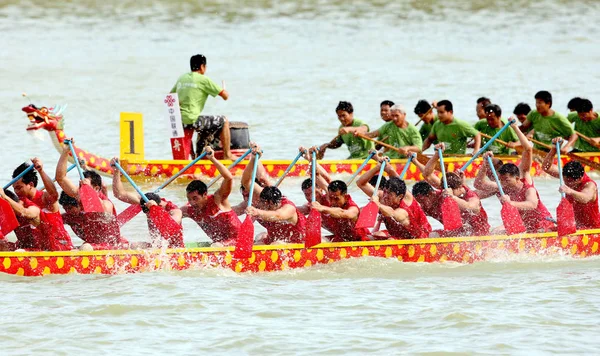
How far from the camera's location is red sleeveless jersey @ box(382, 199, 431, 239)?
10.0 meters

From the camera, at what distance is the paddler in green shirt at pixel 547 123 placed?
1437cm

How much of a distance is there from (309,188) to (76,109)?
11583 millimetres

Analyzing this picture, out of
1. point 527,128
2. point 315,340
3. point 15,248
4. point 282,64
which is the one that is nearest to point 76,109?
point 282,64

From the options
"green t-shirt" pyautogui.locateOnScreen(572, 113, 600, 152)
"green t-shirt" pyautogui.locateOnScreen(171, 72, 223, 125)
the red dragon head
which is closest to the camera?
the red dragon head

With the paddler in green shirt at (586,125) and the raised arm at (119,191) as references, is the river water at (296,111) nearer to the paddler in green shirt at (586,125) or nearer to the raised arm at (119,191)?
the paddler in green shirt at (586,125)

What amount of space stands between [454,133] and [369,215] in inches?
194

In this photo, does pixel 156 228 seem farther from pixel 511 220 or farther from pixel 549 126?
pixel 549 126

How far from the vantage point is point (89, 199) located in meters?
9.56

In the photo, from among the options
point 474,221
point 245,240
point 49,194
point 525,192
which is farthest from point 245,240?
point 525,192

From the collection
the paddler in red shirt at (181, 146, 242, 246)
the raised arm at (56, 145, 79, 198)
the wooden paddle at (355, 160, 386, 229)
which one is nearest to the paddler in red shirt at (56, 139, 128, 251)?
the raised arm at (56, 145, 79, 198)

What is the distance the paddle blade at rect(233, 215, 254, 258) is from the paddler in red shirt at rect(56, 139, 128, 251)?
3.26ft

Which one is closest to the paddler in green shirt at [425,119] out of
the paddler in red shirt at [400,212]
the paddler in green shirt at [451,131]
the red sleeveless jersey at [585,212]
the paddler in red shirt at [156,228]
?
the paddler in green shirt at [451,131]

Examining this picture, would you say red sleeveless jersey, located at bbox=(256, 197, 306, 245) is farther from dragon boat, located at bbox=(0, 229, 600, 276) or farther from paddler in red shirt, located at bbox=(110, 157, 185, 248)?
paddler in red shirt, located at bbox=(110, 157, 185, 248)

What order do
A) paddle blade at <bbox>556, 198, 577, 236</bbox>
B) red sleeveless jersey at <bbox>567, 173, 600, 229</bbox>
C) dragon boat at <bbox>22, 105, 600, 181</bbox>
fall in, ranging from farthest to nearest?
1. dragon boat at <bbox>22, 105, 600, 181</bbox>
2. red sleeveless jersey at <bbox>567, 173, 600, 229</bbox>
3. paddle blade at <bbox>556, 198, 577, 236</bbox>
